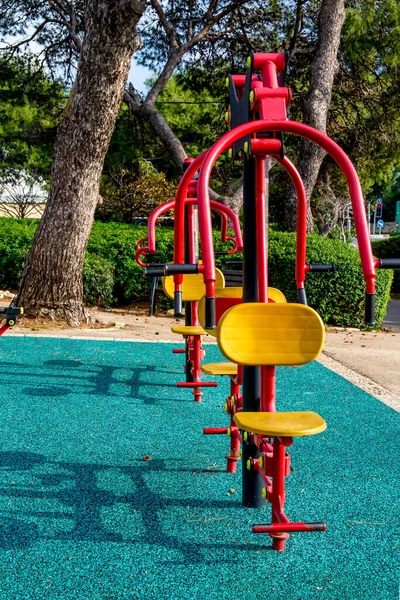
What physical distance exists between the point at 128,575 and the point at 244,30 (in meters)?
15.3

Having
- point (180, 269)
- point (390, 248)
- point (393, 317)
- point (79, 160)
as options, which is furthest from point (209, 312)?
point (390, 248)

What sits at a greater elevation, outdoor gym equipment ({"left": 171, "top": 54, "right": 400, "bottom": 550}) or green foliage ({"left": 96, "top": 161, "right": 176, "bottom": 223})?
green foliage ({"left": 96, "top": 161, "right": 176, "bottom": 223})

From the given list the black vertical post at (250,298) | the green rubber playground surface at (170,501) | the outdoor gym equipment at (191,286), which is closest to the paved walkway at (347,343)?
the green rubber playground surface at (170,501)

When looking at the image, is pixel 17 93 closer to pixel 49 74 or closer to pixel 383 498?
pixel 49 74

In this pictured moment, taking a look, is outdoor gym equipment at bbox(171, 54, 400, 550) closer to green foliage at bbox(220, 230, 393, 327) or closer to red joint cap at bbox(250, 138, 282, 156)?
red joint cap at bbox(250, 138, 282, 156)

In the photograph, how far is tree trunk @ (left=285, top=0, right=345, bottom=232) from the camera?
1306cm

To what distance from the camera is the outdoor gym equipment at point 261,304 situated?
265cm

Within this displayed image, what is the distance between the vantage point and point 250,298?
3.17m

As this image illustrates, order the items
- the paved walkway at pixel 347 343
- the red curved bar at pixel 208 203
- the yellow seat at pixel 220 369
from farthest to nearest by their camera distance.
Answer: the paved walkway at pixel 347 343 < the yellow seat at pixel 220 369 < the red curved bar at pixel 208 203

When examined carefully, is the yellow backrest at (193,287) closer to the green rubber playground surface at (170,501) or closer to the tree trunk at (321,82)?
the green rubber playground surface at (170,501)

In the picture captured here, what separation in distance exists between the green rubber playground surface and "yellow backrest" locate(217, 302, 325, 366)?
2.65ft

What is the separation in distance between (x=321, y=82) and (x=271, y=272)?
5681 mm

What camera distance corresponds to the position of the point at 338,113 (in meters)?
17.3

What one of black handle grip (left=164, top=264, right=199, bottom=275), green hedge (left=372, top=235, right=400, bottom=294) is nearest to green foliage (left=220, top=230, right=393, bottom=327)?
black handle grip (left=164, top=264, right=199, bottom=275)
